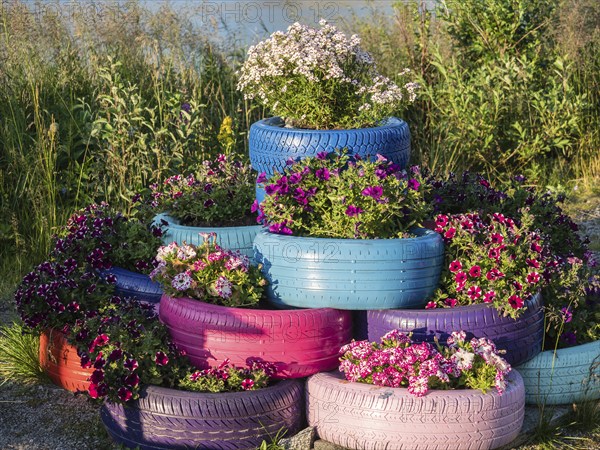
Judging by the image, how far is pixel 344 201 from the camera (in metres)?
4.53

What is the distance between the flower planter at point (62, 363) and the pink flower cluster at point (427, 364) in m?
1.51

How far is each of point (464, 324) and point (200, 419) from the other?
55.4 inches

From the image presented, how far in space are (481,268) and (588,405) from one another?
0.90 metres

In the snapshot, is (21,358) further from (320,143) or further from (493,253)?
(493,253)

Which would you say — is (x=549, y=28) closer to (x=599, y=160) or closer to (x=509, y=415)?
(x=599, y=160)

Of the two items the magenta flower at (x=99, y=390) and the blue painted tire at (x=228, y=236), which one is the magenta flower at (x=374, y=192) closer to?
the blue painted tire at (x=228, y=236)

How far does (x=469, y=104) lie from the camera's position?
8.79 meters

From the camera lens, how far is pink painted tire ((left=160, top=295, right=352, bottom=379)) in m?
4.16

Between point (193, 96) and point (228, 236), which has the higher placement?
point (193, 96)

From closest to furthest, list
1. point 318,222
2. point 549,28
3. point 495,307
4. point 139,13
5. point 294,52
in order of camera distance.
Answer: point 495,307 < point 318,222 < point 294,52 < point 139,13 < point 549,28

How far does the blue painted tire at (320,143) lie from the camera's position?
16.1ft

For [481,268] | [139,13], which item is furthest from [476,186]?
[139,13]

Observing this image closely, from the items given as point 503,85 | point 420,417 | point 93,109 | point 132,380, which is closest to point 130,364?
point 132,380

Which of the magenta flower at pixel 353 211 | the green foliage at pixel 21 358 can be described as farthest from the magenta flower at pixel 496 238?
the green foliage at pixel 21 358
